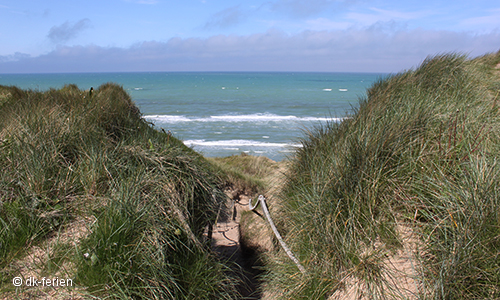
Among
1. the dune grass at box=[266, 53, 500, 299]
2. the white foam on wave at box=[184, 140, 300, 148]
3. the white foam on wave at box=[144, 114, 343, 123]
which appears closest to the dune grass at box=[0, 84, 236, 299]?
the dune grass at box=[266, 53, 500, 299]

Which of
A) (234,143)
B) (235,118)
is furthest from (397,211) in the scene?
(235,118)

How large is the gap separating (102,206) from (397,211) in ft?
11.9

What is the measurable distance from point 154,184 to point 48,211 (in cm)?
127

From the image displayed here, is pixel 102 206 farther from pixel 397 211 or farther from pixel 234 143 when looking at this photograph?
pixel 234 143

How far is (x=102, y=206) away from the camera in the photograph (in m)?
3.94

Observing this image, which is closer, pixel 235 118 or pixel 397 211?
pixel 397 211

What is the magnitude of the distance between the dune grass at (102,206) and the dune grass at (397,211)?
137 cm

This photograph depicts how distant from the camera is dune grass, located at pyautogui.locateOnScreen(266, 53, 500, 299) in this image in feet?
10.3

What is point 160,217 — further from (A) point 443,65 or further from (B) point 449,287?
(A) point 443,65

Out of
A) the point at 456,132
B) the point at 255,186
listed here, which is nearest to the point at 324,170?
the point at 456,132

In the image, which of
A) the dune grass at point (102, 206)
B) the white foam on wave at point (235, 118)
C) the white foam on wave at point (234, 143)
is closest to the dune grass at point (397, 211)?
the dune grass at point (102, 206)

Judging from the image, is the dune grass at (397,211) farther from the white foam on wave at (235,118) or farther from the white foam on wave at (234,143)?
the white foam on wave at (235,118)

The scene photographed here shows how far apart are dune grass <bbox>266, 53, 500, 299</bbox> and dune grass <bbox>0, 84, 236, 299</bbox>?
1.37 meters

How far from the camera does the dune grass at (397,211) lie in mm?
3139
